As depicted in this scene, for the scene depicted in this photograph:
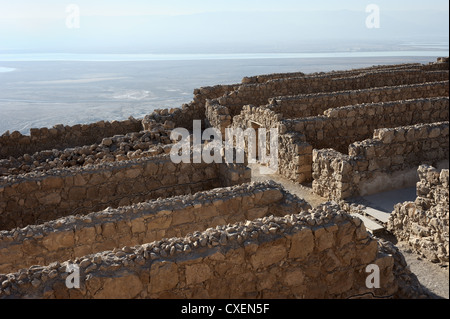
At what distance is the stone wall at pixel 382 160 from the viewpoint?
8.35 metres

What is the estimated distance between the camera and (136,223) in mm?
5207

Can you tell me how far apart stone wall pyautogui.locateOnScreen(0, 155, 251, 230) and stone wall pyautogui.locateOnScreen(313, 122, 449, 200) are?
7.64 ft

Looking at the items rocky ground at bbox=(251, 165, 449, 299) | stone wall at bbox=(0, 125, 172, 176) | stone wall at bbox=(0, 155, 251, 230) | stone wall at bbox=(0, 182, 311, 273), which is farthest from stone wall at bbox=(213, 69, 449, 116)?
stone wall at bbox=(0, 182, 311, 273)

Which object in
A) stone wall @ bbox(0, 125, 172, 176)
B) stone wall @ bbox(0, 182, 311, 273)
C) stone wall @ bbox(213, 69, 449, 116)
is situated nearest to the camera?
stone wall @ bbox(0, 182, 311, 273)

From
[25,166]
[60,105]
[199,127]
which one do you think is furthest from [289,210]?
[60,105]

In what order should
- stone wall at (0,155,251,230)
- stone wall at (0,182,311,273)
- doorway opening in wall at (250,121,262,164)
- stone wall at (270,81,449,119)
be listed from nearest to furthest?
stone wall at (0,182,311,273), stone wall at (0,155,251,230), doorway opening in wall at (250,121,262,164), stone wall at (270,81,449,119)

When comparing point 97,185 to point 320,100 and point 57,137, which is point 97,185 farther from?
point 320,100

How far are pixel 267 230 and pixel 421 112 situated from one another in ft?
30.3

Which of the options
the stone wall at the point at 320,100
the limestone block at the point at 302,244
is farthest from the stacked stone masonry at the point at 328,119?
the limestone block at the point at 302,244

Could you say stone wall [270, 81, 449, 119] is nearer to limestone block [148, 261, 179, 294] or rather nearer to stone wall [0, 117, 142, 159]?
stone wall [0, 117, 142, 159]

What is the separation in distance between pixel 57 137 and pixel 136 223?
800 centimetres

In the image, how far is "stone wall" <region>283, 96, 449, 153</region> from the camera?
1052 cm

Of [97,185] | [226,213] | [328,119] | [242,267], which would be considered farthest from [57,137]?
[242,267]
